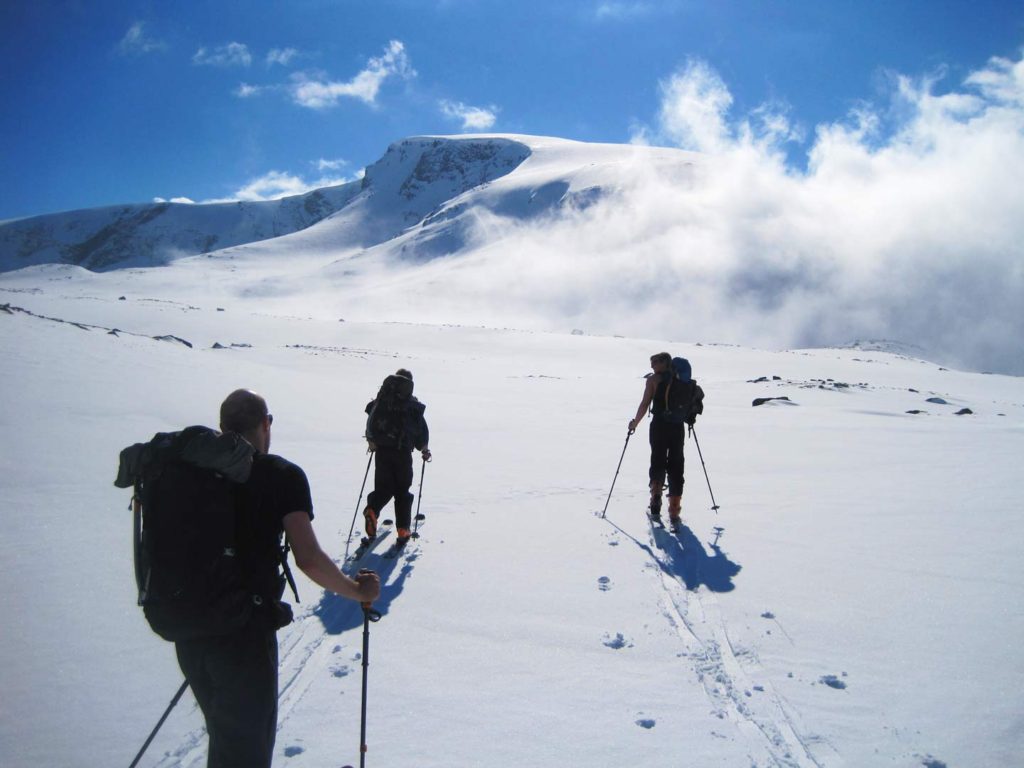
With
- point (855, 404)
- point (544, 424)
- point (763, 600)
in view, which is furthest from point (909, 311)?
point (763, 600)

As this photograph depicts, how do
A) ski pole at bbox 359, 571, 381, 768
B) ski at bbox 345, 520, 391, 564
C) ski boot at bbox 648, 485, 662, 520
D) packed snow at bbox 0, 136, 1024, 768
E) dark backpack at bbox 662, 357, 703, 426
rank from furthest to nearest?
ski boot at bbox 648, 485, 662, 520 < dark backpack at bbox 662, 357, 703, 426 < ski at bbox 345, 520, 391, 564 < packed snow at bbox 0, 136, 1024, 768 < ski pole at bbox 359, 571, 381, 768

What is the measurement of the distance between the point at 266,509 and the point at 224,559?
24cm

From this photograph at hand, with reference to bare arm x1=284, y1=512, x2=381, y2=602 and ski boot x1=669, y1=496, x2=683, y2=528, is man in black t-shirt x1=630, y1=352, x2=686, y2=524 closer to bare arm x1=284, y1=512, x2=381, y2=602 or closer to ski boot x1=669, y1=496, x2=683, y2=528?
ski boot x1=669, y1=496, x2=683, y2=528

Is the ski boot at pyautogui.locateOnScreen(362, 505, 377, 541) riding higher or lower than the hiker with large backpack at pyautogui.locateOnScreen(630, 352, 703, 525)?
lower

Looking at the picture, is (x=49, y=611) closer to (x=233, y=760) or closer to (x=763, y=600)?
(x=233, y=760)

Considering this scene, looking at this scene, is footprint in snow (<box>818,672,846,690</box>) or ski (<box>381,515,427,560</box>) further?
ski (<box>381,515,427,560</box>)

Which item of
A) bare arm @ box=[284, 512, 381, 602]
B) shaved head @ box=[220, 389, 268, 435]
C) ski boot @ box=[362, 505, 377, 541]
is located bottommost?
ski boot @ box=[362, 505, 377, 541]

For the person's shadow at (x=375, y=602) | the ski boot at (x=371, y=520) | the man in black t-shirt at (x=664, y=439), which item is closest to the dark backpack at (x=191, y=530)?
the person's shadow at (x=375, y=602)

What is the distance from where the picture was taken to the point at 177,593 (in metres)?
2.22

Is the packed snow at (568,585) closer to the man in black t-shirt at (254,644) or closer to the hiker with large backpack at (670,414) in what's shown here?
the hiker with large backpack at (670,414)

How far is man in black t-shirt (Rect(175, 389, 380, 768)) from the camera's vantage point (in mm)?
Result: 2365

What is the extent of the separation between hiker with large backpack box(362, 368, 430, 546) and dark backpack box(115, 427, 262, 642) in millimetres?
3693

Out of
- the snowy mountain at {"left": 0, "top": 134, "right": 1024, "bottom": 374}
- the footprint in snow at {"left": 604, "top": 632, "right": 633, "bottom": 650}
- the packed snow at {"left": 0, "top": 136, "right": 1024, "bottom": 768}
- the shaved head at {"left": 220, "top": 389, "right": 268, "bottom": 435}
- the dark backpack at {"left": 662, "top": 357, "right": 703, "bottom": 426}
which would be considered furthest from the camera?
the snowy mountain at {"left": 0, "top": 134, "right": 1024, "bottom": 374}

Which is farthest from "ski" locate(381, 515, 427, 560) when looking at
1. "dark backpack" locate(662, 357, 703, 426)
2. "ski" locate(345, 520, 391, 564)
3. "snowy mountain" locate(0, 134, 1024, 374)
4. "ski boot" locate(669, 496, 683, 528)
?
"snowy mountain" locate(0, 134, 1024, 374)
